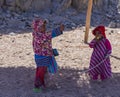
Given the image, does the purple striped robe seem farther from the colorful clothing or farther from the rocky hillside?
the rocky hillside

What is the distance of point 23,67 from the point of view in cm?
705

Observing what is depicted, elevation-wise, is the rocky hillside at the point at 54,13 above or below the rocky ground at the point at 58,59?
above

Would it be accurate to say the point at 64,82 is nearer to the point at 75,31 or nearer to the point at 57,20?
the point at 75,31

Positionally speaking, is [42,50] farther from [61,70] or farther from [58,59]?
[58,59]

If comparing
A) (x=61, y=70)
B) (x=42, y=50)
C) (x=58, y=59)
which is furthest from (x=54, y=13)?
(x=42, y=50)

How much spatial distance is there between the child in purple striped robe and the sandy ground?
0.14 metres

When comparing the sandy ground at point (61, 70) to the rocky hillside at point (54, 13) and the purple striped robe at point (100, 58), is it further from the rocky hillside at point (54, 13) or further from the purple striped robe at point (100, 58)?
the rocky hillside at point (54, 13)

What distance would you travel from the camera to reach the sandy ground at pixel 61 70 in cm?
586

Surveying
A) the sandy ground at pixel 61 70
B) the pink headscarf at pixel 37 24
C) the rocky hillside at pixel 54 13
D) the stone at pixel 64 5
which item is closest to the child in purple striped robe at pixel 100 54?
the sandy ground at pixel 61 70

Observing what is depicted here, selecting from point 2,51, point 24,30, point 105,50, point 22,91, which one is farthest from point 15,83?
point 24,30

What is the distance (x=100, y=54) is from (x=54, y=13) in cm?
689

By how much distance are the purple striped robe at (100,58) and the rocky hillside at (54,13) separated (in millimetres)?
5029

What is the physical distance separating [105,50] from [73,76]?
2.63 ft

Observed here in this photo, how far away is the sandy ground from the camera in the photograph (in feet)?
19.2
